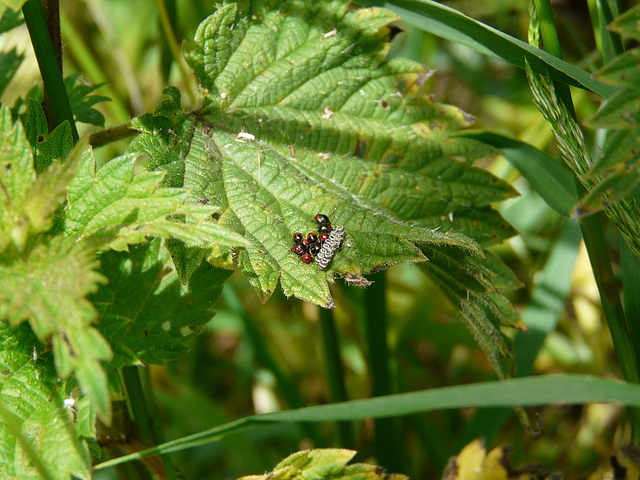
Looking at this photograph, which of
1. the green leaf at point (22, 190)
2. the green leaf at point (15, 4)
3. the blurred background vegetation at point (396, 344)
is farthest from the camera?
the blurred background vegetation at point (396, 344)

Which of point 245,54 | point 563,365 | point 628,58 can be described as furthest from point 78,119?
point 563,365

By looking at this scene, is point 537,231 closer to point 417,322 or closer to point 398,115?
point 417,322

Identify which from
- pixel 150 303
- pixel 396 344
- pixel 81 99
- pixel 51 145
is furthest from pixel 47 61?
pixel 396 344

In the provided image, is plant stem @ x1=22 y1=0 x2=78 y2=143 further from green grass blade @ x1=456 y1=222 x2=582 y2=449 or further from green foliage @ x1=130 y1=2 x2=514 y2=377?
green grass blade @ x1=456 y1=222 x2=582 y2=449

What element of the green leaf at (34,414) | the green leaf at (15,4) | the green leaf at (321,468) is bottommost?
the green leaf at (321,468)

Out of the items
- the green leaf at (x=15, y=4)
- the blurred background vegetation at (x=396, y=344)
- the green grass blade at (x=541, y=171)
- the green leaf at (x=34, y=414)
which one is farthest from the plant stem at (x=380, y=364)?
the green leaf at (x=15, y=4)

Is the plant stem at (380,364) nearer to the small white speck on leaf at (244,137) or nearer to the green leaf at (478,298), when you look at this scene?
the green leaf at (478,298)

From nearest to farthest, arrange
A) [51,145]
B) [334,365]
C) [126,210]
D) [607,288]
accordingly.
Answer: [126,210] < [51,145] < [607,288] < [334,365]

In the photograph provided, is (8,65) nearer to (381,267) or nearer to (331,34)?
(331,34)
